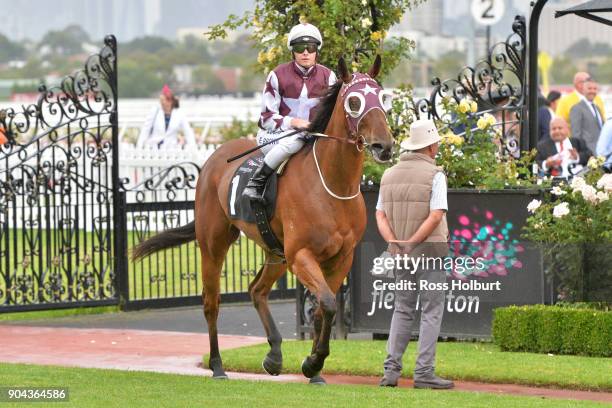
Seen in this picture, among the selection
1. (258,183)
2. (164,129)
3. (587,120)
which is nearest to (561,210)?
(258,183)

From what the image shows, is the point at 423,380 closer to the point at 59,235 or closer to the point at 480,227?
the point at 480,227

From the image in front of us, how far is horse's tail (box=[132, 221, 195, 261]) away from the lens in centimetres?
1320

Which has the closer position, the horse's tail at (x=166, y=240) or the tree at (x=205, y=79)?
the horse's tail at (x=166, y=240)

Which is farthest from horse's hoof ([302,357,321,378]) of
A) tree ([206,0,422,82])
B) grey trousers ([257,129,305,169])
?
tree ([206,0,422,82])

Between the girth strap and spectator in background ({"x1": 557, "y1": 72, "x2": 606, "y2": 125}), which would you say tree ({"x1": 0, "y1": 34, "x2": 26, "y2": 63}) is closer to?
spectator in background ({"x1": 557, "y1": 72, "x2": 606, "y2": 125})

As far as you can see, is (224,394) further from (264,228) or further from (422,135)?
(422,135)

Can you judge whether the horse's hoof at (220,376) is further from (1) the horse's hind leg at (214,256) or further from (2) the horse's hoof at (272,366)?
(1) the horse's hind leg at (214,256)

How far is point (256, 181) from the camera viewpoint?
10.9m

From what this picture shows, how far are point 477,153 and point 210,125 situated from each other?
24498 mm

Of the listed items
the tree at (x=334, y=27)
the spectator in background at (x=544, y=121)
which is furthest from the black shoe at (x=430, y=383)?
the spectator in background at (x=544, y=121)

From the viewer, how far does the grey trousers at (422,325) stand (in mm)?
10359

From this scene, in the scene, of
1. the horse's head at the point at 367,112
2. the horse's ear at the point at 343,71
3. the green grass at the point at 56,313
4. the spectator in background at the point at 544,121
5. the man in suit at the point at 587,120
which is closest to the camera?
the horse's head at the point at 367,112

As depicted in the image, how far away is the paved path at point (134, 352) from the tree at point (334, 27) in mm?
2748

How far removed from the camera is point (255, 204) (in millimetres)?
10938
